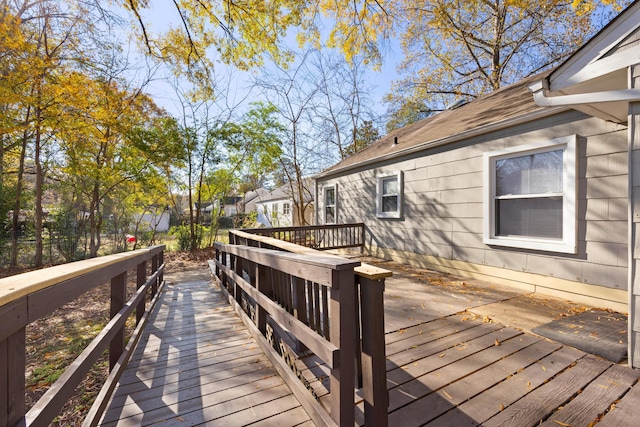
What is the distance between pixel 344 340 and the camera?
127 centimetres

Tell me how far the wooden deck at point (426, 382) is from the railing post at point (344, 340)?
1.07 feet

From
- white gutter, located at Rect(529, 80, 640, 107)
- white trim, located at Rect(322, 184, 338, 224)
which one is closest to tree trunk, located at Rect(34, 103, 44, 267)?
white trim, located at Rect(322, 184, 338, 224)

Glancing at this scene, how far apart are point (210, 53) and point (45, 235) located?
7.53 m

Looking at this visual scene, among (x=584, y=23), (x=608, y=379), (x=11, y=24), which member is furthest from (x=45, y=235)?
(x=584, y=23)

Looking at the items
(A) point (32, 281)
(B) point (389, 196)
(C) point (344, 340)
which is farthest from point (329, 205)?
(A) point (32, 281)

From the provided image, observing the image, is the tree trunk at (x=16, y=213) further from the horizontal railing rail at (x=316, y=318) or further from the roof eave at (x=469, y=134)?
the horizontal railing rail at (x=316, y=318)

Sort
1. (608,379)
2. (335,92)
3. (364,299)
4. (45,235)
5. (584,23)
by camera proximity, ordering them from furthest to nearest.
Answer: (335,92)
(584,23)
(45,235)
(608,379)
(364,299)

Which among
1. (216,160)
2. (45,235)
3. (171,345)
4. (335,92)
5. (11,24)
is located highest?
(335,92)

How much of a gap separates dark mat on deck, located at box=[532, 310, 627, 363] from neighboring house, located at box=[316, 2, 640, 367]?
0.59 ft

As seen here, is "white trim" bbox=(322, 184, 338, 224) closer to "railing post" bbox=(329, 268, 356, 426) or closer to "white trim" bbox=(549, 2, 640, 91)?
"white trim" bbox=(549, 2, 640, 91)

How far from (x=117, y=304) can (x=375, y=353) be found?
1907mm

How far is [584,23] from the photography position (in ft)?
29.1

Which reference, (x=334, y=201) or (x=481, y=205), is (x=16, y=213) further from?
(x=481, y=205)

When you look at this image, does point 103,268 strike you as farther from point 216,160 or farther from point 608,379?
point 216,160
